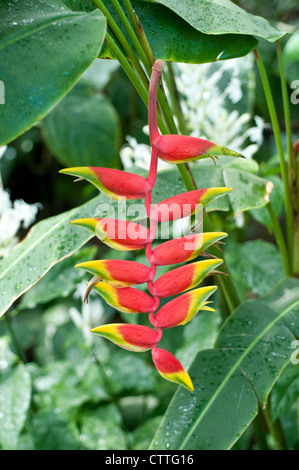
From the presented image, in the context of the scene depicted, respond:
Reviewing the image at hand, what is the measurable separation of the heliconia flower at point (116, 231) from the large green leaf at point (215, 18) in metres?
0.20

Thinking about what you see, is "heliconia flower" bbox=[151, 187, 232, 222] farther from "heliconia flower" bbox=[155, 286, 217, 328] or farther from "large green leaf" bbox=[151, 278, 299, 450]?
"large green leaf" bbox=[151, 278, 299, 450]

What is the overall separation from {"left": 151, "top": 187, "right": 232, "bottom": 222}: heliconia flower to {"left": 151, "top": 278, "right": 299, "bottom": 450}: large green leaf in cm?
23

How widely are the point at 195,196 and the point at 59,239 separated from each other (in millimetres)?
212

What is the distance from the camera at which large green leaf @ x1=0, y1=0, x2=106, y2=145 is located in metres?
0.30

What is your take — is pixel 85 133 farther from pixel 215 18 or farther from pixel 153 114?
pixel 153 114

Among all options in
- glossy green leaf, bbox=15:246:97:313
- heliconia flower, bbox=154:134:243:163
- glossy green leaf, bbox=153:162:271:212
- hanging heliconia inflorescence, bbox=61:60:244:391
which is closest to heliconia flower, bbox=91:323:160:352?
hanging heliconia inflorescence, bbox=61:60:244:391

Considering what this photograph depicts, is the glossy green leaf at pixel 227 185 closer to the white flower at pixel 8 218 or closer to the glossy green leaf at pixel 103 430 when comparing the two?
the white flower at pixel 8 218

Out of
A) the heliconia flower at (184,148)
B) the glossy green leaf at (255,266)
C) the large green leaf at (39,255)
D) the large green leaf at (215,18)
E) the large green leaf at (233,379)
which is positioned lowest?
the glossy green leaf at (255,266)

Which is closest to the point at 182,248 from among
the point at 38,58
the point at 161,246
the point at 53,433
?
the point at 161,246

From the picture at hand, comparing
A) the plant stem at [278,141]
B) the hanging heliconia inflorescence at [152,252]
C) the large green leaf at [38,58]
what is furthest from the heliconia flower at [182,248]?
the plant stem at [278,141]

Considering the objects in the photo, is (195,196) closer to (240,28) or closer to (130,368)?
(240,28)

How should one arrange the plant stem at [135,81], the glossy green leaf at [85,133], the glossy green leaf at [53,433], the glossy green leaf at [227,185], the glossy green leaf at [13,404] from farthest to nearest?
the glossy green leaf at [85,133] → the glossy green leaf at [53,433] → the glossy green leaf at [13,404] → the glossy green leaf at [227,185] → the plant stem at [135,81]

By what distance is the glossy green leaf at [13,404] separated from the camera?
66 centimetres
